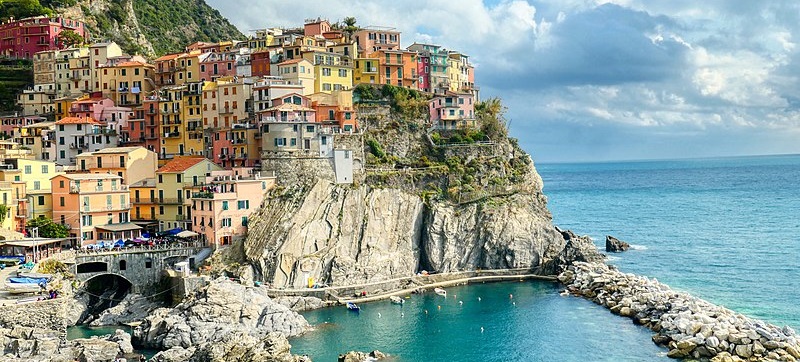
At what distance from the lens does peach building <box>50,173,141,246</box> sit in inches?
2532

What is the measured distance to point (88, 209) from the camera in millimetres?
64812

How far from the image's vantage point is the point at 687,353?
165ft

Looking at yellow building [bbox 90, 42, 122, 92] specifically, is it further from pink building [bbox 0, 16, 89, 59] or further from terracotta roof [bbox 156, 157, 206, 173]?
terracotta roof [bbox 156, 157, 206, 173]

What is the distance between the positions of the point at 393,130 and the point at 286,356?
121 feet

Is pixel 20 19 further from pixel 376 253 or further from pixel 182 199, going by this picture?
pixel 376 253

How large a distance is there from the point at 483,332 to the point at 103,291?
2783 centimetres

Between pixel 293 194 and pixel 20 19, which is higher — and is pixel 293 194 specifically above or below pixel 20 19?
below

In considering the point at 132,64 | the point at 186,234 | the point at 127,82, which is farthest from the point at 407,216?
the point at 132,64

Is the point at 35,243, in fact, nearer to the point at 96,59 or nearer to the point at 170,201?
the point at 170,201

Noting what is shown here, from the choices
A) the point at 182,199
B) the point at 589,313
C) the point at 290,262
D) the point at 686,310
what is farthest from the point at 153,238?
the point at 686,310

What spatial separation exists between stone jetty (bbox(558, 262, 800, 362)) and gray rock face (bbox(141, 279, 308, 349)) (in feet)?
76.7

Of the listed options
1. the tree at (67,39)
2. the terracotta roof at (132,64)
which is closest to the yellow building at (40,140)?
the terracotta roof at (132,64)

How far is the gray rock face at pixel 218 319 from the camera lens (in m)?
51.8

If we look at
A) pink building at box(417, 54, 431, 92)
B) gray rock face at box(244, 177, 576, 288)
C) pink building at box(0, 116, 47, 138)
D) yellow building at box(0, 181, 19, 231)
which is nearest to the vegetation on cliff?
gray rock face at box(244, 177, 576, 288)
